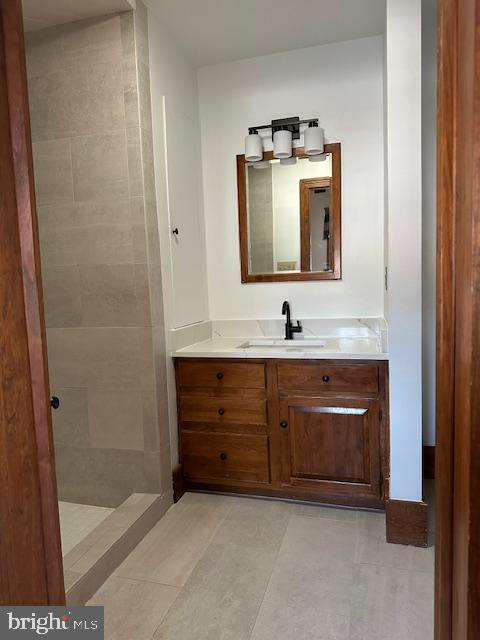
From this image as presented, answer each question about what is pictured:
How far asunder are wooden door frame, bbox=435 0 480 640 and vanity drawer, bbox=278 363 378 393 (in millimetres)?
1464

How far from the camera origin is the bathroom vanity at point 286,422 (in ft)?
7.38

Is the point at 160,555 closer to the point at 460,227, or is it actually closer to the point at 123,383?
the point at 123,383

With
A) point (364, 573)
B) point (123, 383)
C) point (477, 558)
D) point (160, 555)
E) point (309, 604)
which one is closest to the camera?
point (477, 558)

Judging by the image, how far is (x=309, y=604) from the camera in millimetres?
1693

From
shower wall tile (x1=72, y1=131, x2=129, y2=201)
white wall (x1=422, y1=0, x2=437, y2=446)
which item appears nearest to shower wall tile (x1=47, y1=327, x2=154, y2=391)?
shower wall tile (x1=72, y1=131, x2=129, y2=201)

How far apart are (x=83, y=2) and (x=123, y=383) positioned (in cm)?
188

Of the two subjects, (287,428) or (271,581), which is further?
(287,428)

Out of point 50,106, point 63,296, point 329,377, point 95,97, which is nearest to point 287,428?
point 329,377

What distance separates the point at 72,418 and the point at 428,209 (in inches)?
94.2

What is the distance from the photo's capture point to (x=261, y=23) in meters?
2.41

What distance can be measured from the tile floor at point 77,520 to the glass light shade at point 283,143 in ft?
7.66

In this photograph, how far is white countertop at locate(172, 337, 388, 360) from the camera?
87.2 inches

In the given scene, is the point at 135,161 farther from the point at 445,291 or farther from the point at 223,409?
the point at 445,291

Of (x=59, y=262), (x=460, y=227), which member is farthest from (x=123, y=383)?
(x=460, y=227)
